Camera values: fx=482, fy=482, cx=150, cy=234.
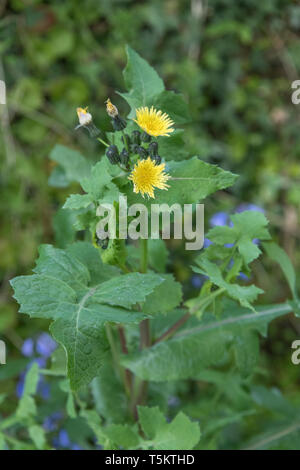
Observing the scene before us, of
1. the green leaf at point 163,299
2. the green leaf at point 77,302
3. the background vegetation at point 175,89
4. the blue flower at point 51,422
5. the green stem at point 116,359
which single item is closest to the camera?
the green leaf at point 77,302

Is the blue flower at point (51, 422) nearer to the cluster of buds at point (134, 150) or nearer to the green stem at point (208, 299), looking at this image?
the green stem at point (208, 299)

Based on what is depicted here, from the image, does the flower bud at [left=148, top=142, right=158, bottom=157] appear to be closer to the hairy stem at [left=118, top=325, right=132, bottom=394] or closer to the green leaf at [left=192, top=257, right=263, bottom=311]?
the green leaf at [left=192, top=257, right=263, bottom=311]

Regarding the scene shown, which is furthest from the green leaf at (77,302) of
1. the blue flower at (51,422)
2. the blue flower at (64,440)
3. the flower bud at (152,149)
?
the blue flower at (51,422)

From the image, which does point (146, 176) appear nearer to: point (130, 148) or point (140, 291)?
point (130, 148)

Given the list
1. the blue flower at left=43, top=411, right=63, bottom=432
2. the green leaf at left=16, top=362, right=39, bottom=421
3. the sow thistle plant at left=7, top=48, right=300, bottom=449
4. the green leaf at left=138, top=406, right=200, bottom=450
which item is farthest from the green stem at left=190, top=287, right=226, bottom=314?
the blue flower at left=43, top=411, right=63, bottom=432

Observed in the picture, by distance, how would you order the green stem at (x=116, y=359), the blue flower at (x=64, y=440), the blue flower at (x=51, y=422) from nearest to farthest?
1. the green stem at (x=116, y=359)
2. the blue flower at (x=64, y=440)
3. the blue flower at (x=51, y=422)

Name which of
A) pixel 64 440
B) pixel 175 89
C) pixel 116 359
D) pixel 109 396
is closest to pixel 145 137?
pixel 116 359
